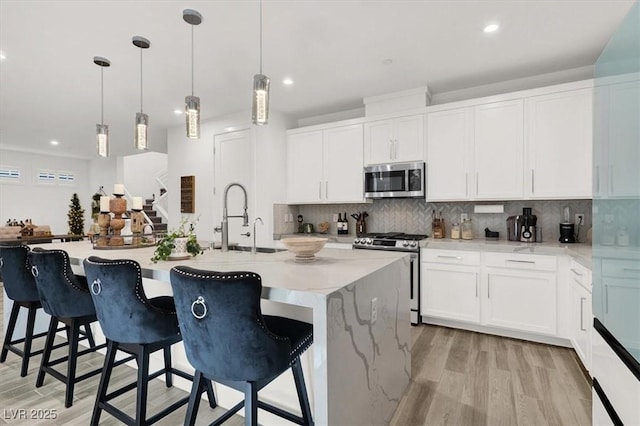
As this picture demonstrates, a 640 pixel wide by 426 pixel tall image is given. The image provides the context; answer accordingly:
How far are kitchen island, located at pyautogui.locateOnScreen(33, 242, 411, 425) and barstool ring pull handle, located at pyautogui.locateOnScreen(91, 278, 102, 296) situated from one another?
216 mm

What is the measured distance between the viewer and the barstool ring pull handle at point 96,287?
164 cm

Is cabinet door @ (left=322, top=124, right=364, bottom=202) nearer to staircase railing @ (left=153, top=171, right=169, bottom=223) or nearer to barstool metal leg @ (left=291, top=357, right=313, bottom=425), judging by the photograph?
barstool metal leg @ (left=291, top=357, right=313, bottom=425)

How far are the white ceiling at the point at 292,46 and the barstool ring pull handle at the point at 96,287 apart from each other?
1.86m

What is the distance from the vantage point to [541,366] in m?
2.61

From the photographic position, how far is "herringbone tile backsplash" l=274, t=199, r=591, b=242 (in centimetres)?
343

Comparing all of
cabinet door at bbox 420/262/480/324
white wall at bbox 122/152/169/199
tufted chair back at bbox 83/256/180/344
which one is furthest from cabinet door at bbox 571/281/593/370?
white wall at bbox 122/152/169/199

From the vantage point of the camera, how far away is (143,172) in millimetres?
9961

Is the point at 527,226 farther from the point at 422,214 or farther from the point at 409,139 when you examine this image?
the point at 409,139

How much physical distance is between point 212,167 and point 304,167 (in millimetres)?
1483

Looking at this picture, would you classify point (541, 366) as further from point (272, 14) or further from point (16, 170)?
point (16, 170)

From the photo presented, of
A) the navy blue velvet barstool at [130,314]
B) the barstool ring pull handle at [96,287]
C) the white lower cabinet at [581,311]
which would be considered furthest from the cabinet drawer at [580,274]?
the barstool ring pull handle at [96,287]

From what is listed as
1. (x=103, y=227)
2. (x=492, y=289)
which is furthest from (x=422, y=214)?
(x=103, y=227)

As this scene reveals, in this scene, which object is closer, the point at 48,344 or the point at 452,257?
the point at 48,344

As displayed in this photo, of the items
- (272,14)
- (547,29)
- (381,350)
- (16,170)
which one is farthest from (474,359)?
(16,170)
